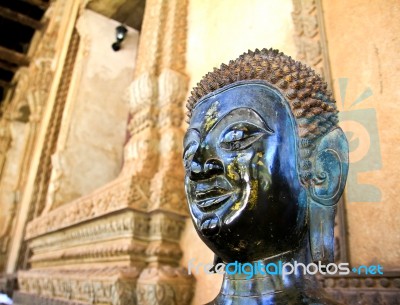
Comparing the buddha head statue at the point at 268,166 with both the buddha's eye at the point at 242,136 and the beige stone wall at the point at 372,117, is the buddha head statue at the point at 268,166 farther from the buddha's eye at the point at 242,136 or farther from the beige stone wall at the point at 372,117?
the beige stone wall at the point at 372,117

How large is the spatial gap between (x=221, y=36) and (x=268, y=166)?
4.06ft

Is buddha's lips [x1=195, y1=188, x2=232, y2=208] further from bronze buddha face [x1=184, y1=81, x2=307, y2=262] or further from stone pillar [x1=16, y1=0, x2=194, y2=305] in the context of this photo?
stone pillar [x1=16, y1=0, x2=194, y2=305]

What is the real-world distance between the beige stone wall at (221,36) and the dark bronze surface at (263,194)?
0.68 meters

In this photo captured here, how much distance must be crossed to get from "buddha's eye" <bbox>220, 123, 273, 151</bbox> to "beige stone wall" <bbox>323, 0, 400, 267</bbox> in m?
0.48

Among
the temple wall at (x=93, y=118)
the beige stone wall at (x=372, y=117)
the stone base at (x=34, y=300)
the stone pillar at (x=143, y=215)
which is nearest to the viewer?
the beige stone wall at (x=372, y=117)

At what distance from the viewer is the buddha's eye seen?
2.23ft

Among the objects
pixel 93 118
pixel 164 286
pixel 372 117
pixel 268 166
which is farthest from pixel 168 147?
pixel 93 118

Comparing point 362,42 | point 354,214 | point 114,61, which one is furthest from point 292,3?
point 114,61

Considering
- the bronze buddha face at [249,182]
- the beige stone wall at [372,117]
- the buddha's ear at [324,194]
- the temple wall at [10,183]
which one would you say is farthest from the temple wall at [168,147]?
the temple wall at [10,183]

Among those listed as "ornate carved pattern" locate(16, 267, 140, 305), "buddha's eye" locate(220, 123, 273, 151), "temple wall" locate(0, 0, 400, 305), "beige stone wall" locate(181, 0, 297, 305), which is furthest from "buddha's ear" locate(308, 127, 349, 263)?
"ornate carved pattern" locate(16, 267, 140, 305)

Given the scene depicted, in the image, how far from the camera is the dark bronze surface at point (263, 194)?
2.13 feet

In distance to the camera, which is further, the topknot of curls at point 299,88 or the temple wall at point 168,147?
the temple wall at point 168,147

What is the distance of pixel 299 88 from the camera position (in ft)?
2.43

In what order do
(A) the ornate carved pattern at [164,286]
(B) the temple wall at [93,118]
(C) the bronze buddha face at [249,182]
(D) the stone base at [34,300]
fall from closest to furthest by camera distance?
(C) the bronze buddha face at [249,182]
(A) the ornate carved pattern at [164,286]
(D) the stone base at [34,300]
(B) the temple wall at [93,118]
